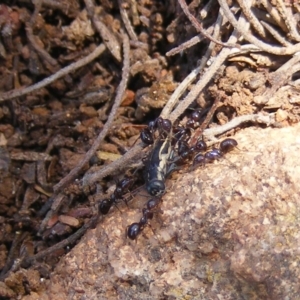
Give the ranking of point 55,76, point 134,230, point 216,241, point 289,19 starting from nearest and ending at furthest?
point 216,241
point 134,230
point 289,19
point 55,76

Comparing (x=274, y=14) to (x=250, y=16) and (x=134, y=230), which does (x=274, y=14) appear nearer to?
(x=250, y=16)

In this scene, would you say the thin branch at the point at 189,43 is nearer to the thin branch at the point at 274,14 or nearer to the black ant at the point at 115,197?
the thin branch at the point at 274,14

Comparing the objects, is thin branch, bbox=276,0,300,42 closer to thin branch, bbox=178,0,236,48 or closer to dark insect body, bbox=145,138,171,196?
thin branch, bbox=178,0,236,48

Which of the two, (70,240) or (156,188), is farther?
(70,240)

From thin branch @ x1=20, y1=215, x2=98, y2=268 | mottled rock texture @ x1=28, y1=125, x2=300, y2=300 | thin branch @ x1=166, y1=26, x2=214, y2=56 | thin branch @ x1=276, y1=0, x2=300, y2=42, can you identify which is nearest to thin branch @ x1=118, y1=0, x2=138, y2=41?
thin branch @ x1=166, y1=26, x2=214, y2=56

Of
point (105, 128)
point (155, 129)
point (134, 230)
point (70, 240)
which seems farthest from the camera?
point (105, 128)

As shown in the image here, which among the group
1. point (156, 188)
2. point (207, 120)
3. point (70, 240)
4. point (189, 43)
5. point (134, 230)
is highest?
point (189, 43)

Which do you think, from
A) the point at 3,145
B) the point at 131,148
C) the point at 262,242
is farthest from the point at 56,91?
the point at 262,242

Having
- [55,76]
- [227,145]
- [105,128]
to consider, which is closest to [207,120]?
[227,145]
